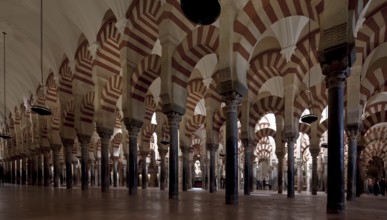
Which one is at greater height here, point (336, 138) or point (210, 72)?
point (210, 72)

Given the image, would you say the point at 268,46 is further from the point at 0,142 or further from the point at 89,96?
the point at 0,142

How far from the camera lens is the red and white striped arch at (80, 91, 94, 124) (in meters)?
11.6

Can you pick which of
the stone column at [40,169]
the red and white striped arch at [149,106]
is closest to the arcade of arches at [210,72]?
the red and white striped arch at [149,106]

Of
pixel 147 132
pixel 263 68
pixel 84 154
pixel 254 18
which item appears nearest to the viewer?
pixel 254 18

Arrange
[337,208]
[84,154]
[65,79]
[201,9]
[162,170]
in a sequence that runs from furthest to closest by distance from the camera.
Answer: [162,170] < [65,79] < [84,154] < [337,208] < [201,9]

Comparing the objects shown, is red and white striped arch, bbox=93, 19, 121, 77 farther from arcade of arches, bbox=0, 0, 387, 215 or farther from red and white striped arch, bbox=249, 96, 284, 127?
red and white striped arch, bbox=249, 96, 284, 127

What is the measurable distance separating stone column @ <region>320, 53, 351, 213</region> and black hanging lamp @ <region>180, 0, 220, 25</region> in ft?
8.03

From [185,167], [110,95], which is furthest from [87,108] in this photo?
[185,167]

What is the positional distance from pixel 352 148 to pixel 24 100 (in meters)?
17.2

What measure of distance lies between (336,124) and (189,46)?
442 cm

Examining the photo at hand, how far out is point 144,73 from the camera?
923 centimetres

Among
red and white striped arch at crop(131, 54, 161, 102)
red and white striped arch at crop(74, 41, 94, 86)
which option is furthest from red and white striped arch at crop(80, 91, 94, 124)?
red and white striped arch at crop(131, 54, 161, 102)

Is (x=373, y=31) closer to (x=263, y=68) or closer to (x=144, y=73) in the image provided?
(x=263, y=68)

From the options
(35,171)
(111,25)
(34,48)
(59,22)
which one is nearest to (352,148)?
(111,25)
